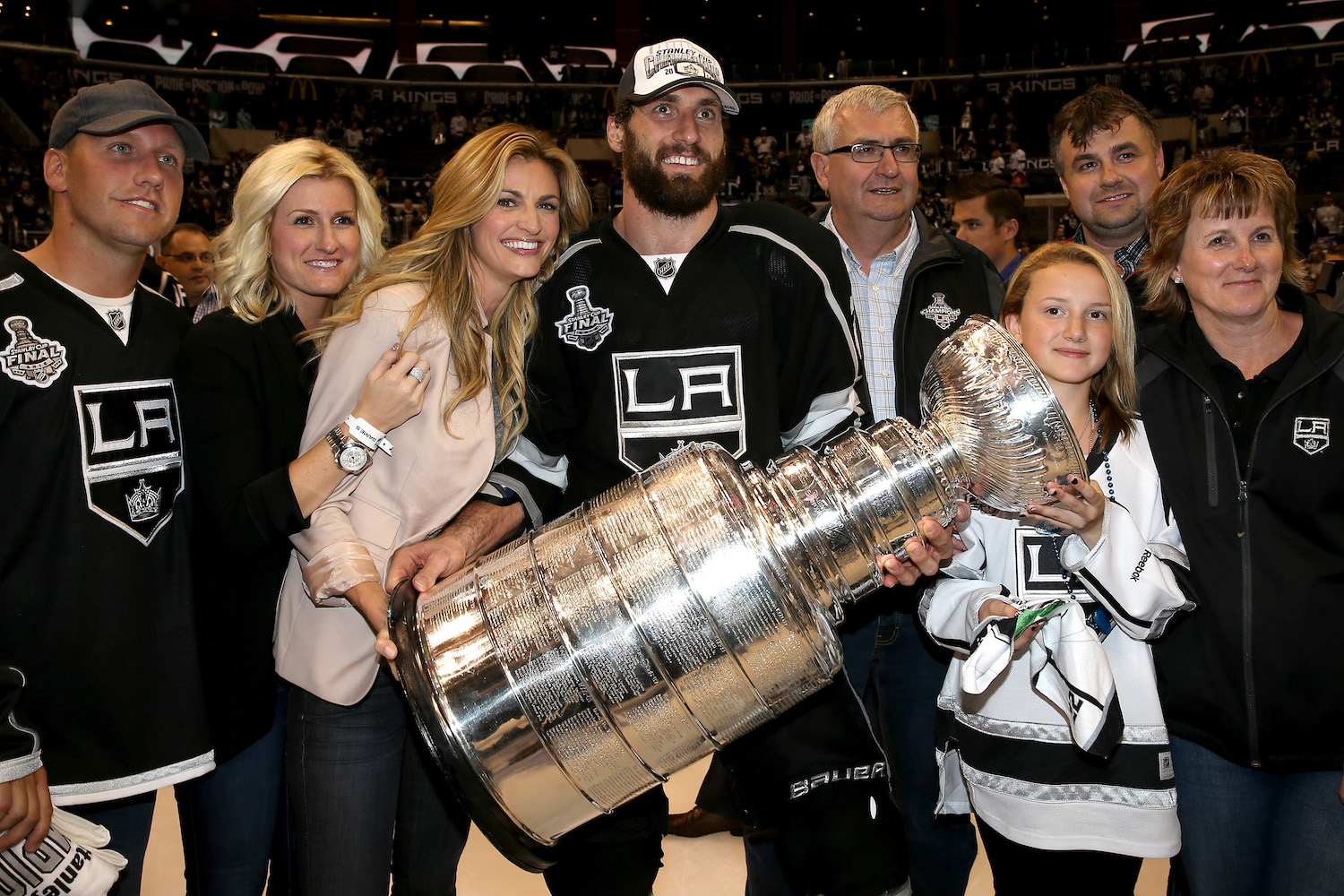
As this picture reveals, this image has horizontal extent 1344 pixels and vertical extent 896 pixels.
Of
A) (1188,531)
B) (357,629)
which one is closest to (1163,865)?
(1188,531)

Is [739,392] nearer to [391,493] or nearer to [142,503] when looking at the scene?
[391,493]

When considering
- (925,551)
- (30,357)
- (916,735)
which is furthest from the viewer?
(916,735)

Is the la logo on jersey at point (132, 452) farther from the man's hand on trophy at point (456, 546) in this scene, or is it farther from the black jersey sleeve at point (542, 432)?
the black jersey sleeve at point (542, 432)

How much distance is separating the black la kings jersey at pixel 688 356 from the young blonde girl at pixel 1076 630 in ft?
1.22

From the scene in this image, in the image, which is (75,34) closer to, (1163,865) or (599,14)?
(599,14)

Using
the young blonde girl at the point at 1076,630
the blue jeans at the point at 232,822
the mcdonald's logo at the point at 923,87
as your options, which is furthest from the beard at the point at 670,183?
the mcdonald's logo at the point at 923,87

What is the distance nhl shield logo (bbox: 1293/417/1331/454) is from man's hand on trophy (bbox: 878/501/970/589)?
743mm

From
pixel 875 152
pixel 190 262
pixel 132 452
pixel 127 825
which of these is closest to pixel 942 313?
pixel 875 152

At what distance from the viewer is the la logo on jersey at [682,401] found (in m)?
1.76

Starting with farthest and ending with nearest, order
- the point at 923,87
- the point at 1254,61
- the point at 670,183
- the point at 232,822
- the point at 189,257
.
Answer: the point at 923,87 → the point at 1254,61 → the point at 189,257 → the point at 670,183 → the point at 232,822

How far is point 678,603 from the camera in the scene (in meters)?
1.13

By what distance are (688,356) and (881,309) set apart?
85 centimetres

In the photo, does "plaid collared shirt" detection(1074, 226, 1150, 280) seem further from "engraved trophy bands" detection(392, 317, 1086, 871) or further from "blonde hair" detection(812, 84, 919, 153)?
"engraved trophy bands" detection(392, 317, 1086, 871)

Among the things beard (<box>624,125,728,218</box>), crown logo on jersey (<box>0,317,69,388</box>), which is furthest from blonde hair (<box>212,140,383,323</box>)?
beard (<box>624,125,728,218</box>)
